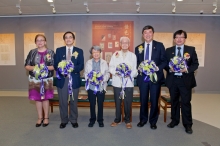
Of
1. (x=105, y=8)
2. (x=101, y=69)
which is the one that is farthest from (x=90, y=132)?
(x=105, y=8)

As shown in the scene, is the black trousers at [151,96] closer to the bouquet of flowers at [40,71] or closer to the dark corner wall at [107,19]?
the bouquet of flowers at [40,71]

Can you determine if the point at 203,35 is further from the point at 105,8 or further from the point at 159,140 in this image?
the point at 159,140

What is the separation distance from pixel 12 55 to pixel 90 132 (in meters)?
5.44

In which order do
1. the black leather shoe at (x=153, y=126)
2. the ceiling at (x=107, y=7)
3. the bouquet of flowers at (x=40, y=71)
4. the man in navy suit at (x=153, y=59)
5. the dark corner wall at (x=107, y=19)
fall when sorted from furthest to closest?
1. the dark corner wall at (x=107, y=19)
2. the ceiling at (x=107, y=7)
3. the black leather shoe at (x=153, y=126)
4. the man in navy suit at (x=153, y=59)
5. the bouquet of flowers at (x=40, y=71)

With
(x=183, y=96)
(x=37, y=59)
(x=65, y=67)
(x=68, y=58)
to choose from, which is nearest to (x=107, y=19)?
(x=68, y=58)

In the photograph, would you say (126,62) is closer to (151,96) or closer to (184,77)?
(151,96)

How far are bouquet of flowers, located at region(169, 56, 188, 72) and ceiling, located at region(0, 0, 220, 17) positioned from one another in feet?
8.88

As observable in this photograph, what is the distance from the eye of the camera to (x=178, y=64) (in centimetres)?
323

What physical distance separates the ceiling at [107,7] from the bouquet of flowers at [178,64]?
2708mm

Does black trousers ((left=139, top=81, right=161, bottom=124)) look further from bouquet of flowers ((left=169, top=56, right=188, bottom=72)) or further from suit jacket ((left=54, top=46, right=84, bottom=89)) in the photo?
suit jacket ((left=54, top=46, right=84, bottom=89))

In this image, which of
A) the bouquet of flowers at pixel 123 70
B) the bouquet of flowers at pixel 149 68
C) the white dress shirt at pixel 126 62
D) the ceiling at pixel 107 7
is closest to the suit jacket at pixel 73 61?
the white dress shirt at pixel 126 62

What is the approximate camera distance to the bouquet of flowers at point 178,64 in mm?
3225

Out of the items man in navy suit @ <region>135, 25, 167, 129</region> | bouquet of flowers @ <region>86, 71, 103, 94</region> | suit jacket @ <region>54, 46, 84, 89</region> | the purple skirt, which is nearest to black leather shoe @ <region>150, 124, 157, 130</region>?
man in navy suit @ <region>135, 25, 167, 129</region>

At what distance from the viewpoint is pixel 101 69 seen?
3.56 m
